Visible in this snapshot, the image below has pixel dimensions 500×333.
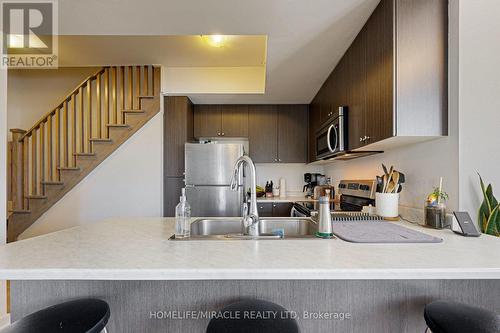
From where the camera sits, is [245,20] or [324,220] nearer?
[324,220]

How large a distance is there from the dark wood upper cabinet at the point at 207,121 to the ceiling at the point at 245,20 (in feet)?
5.70

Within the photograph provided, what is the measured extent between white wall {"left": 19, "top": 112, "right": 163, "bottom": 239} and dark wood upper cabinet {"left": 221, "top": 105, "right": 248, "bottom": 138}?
3.24ft

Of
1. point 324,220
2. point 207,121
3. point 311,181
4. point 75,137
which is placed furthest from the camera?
point 311,181

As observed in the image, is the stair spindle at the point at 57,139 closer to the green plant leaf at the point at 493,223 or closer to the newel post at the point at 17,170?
the newel post at the point at 17,170

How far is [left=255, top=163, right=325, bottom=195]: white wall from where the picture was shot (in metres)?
4.18

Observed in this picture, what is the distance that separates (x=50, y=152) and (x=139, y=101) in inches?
54.5

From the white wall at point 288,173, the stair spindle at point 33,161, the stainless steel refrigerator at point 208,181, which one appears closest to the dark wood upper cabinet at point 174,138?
the stainless steel refrigerator at point 208,181

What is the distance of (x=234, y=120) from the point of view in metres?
3.90

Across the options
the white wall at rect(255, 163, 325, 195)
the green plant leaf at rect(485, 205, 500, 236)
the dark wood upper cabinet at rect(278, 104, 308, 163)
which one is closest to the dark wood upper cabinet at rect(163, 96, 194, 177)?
the white wall at rect(255, 163, 325, 195)

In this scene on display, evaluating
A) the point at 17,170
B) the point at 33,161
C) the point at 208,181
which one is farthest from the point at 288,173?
the point at 17,170

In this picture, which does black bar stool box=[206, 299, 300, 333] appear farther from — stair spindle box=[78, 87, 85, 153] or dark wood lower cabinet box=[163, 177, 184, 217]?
stair spindle box=[78, 87, 85, 153]

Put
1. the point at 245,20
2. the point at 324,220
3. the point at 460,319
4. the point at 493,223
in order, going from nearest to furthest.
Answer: the point at 460,319 < the point at 324,220 < the point at 493,223 < the point at 245,20

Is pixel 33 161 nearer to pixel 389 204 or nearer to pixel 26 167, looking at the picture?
pixel 26 167

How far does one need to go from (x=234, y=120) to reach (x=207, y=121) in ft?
1.32
